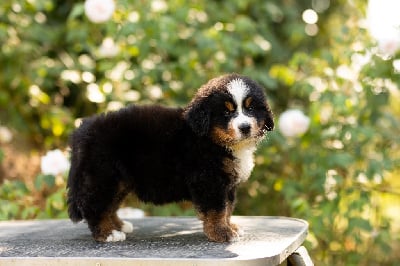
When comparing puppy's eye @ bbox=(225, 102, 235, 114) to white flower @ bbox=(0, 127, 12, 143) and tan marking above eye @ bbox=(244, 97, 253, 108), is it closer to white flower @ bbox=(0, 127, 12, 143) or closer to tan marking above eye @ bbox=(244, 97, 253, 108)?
tan marking above eye @ bbox=(244, 97, 253, 108)

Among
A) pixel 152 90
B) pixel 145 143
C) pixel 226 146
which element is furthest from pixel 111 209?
pixel 152 90

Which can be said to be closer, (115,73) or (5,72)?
(115,73)

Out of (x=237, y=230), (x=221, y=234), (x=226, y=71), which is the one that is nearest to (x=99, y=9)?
(x=226, y=71)

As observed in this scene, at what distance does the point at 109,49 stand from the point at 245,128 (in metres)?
2.47

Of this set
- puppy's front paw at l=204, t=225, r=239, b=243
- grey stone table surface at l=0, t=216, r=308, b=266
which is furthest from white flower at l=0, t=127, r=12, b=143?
puppy's front paw at l=204, t=225, r=239, b=243

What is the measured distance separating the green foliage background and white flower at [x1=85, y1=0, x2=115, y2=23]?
179mm

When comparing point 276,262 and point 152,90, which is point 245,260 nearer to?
point 276,262

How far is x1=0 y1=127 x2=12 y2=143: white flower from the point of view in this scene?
5999mm

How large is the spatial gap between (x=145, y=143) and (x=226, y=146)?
14.8 inches

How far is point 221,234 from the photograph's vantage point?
10.6ft

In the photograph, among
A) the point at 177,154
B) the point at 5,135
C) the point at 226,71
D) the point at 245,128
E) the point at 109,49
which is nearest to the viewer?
the point at 245,128

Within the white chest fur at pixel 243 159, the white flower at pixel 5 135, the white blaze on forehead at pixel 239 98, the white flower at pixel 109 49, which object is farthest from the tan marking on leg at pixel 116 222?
the white flower at pixel 5 135

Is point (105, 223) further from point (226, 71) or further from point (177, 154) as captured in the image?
point (226, 71)

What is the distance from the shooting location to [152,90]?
5512 millimetres
